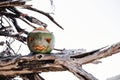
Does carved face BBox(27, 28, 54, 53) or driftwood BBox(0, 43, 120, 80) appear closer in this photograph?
driftwood BBox(0, 43, 120, 80)

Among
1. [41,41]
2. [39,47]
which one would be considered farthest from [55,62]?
[41,41]

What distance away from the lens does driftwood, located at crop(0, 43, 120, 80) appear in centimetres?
338

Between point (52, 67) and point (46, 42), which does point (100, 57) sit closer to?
point (52, 67)

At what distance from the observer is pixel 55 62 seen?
140 inches

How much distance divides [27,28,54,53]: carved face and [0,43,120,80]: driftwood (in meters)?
0.46

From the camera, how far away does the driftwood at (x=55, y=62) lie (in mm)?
3379

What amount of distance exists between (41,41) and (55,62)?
0.84m

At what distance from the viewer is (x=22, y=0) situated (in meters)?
3.45

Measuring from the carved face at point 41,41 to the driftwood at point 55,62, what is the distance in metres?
0.46

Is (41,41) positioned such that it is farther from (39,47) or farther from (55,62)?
(55,62)

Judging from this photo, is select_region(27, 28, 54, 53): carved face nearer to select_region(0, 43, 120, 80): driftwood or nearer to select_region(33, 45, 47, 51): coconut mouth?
select_region(33, 45, 47, 51): coconut mouth

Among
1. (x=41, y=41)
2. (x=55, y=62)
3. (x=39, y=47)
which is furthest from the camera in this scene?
(x=41, y=41)

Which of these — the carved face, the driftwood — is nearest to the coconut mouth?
the carved face

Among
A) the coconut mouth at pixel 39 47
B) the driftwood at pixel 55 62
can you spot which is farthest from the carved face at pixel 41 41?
the driftwood at pixel 55 62
